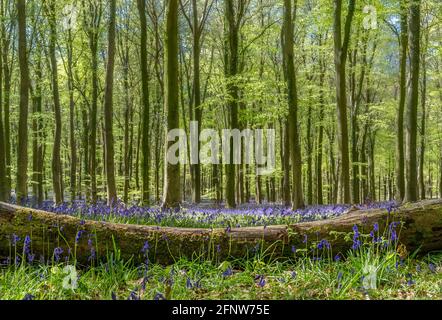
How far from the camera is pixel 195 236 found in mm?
5062

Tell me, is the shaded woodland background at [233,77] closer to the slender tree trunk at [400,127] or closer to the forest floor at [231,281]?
the slender tree trunk at [400,127]

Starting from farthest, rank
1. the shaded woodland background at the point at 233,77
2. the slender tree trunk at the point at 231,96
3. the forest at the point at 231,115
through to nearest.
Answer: the slender tree trunk at the point at 231,96 → the shaded woodland background at the point at 233,77 → the forest at the point at 231,115

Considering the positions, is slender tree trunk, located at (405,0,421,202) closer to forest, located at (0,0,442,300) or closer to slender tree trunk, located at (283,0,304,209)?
forest, located at (0,0,442,300)

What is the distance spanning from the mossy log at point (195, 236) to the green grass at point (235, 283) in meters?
0.32

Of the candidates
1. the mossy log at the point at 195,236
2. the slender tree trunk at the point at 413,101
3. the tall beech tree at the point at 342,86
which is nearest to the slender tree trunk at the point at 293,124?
the tall beech tree at the point at 342,86

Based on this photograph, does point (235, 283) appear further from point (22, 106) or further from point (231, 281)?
point (22, 106)

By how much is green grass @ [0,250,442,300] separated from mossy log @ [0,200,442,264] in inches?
12.7

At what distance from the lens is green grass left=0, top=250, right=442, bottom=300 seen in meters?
3.63

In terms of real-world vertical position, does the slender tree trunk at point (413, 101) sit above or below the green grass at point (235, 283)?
above

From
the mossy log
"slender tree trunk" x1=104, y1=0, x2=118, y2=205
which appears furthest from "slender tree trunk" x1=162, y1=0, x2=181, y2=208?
the mossy log

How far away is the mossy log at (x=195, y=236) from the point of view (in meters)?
4.80
